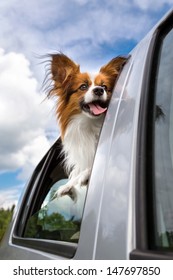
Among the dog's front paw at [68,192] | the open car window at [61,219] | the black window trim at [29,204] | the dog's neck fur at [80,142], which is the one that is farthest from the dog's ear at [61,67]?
the dog's front paw at [68,192]

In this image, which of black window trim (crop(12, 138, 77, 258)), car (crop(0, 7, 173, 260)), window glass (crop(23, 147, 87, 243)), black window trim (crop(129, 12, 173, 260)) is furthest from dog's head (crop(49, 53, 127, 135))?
black window trim (crop(129, 12, 173, 260))

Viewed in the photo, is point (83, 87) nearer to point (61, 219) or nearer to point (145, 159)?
point (61, 219)

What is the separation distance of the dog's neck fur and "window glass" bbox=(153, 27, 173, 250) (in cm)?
110

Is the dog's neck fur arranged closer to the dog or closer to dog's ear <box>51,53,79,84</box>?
the dog

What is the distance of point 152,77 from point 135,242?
762mm

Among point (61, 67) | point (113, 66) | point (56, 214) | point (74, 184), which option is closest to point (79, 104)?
point (61, 67)

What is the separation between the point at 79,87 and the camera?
3.63 metres

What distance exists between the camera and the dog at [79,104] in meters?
3.23

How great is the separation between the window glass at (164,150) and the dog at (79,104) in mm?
1088

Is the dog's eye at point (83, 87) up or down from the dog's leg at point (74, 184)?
up

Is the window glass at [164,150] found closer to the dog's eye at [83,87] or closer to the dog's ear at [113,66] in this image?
the dog's ear at [113,66]

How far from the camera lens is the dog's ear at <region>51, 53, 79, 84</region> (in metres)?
3.56

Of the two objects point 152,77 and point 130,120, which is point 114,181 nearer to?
point 130,120
